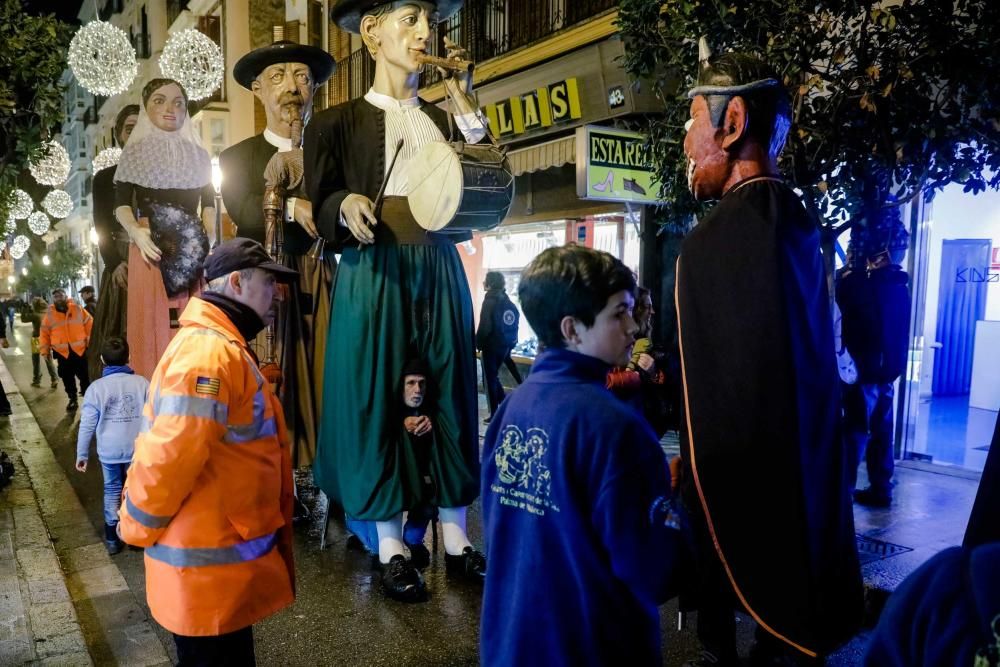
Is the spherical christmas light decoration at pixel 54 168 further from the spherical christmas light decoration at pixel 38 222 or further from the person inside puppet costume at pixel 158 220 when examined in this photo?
the spherical christmas light decoration at pixel 38 222

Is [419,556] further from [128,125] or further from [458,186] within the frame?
[128,125]

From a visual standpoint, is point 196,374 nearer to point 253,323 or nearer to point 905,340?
point 253,323

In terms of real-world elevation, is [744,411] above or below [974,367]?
above

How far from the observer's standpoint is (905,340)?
5602 mm

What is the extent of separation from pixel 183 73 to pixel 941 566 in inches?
294

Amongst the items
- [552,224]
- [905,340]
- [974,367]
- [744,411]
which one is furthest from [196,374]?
[552,224]

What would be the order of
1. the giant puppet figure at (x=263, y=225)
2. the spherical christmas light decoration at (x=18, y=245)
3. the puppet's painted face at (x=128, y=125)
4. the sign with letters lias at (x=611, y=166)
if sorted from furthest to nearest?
the spherical christmas light decoration at (x=18, y=245)
the sign with letters lias at (x=611, y=166)
the puppet's painted face at (x=128, y=125)
the giant puppet figure at (x=263, y=225)

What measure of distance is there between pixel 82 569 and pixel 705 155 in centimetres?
434

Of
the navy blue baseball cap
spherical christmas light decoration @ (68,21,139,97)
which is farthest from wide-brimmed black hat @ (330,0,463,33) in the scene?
spherical christmas light decoration @ (68,21,139,97)

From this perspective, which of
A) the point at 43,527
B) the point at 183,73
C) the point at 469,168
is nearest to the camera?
the point at 469,168

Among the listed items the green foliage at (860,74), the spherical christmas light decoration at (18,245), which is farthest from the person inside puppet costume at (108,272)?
the spherical christmas light decoration at (18,245)

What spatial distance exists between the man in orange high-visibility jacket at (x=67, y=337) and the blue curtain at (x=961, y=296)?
11.9 meters

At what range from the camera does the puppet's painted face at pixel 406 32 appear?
3.80 metres

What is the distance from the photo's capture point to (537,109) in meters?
11.1
